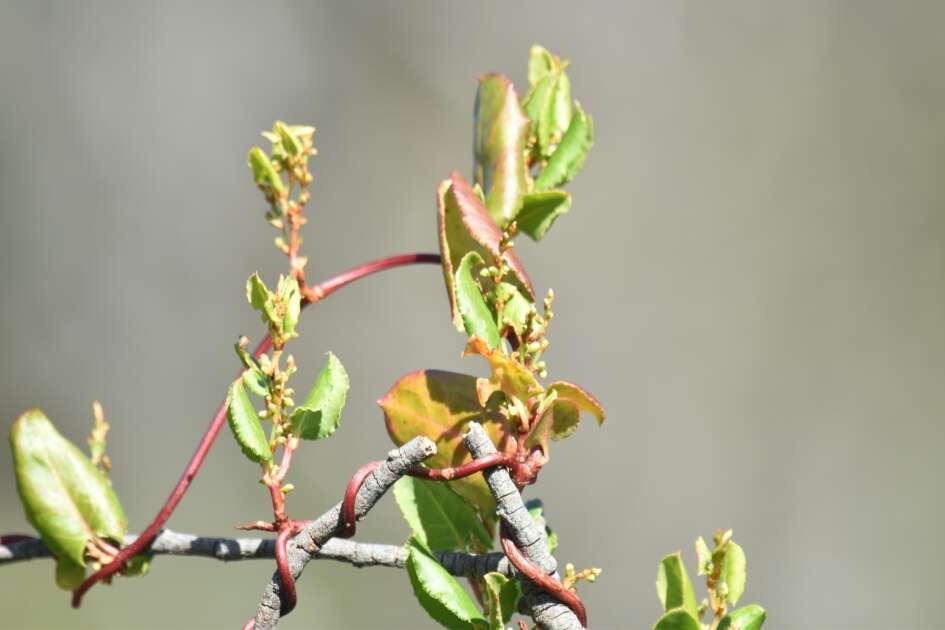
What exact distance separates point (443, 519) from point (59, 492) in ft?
1.08

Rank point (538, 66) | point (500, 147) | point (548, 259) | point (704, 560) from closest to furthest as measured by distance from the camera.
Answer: point (704, 560), point (500, 147), point (538, 66), point (548, 259)

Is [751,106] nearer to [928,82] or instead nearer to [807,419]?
[928,82]

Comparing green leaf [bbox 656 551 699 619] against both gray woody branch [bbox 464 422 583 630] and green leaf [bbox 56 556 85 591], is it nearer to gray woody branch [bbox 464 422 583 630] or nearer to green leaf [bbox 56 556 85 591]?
gray woody branch [bbox 464 422 583 630]

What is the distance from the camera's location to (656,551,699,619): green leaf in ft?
2.42

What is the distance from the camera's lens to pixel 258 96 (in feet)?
13.2

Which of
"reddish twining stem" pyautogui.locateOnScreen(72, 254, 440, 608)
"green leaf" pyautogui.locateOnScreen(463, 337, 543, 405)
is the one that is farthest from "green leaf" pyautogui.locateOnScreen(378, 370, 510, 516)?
"reddish twining stem" pyautogui.locateOnScreen(72, 254, 440, 608)

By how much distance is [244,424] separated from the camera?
27.6 inches

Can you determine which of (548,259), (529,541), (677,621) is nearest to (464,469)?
(529,541)

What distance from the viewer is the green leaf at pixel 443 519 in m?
0.83

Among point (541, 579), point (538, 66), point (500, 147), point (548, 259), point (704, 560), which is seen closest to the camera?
point (541, 579)

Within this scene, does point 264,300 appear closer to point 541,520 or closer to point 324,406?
point 324,406

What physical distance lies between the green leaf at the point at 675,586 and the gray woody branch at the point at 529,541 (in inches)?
→ 3.8

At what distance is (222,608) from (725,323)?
6.44 feet

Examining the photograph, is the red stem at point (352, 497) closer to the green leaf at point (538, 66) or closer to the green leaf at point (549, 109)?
the green leaf at point (549, 109)
